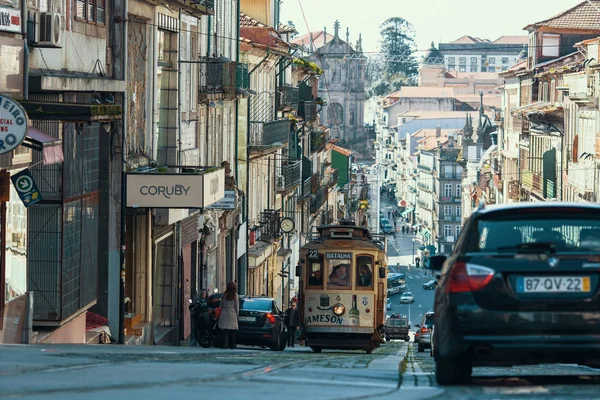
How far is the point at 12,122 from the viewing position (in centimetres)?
1322

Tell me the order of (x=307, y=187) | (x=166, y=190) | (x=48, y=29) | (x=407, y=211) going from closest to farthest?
(x=48, y=29)
(x=166, y=190)
(x=307, y=187)
(x=407, y=211)

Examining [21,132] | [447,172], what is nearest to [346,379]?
[21,132]

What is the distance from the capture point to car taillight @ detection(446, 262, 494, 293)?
29.5 ft

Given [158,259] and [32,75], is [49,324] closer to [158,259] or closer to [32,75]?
[32,75]

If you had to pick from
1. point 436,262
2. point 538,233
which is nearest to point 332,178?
point 436,262

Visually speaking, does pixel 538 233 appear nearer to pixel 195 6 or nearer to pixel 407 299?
pixel 195 6

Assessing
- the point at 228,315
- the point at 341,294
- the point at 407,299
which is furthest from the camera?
the point at 407,299

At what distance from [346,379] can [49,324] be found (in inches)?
326

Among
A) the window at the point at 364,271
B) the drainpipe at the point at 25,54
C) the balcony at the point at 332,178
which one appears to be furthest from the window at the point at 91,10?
the balcony at the point at 332,178

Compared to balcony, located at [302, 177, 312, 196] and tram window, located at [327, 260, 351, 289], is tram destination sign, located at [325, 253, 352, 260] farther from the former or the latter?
balcony, located at [302, 177, 312, 196]

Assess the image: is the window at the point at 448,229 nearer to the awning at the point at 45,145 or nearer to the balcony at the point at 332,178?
the balcony at the point at 332,178

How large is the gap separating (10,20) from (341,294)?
13.2m

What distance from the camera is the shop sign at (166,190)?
2184 cm

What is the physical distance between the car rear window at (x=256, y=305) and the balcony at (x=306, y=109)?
35024mm
